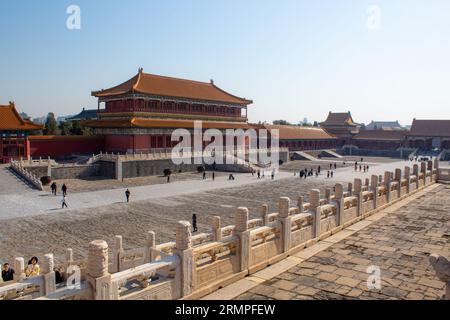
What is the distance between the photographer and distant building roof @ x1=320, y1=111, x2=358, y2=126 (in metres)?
83.4

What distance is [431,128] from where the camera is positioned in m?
72.6

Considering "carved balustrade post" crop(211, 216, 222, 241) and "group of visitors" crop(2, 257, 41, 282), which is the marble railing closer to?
"carved balustrade post" crop(211, 216, 222, 241)

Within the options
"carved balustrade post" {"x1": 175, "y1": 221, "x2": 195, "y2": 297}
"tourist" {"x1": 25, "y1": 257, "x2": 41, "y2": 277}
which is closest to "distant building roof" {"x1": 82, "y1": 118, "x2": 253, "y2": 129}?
"tourist" {"x1": 25, "y1": 257, "x2": 41, "y2": 277}

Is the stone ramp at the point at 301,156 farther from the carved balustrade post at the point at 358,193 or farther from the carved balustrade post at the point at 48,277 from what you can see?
the carved balustrade post at the point at 48,277

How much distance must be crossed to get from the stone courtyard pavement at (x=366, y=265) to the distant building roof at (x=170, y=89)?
109ft

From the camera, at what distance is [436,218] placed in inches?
567

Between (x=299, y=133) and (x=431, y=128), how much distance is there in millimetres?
26372

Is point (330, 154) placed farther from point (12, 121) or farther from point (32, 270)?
point (32, 270)

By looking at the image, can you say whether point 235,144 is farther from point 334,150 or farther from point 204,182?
point 334,150

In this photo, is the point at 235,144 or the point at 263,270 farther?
the point at 235,144

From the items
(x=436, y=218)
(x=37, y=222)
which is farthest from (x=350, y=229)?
(x=37, y=222)

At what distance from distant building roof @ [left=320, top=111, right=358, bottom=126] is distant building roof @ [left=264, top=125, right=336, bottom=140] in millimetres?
8524

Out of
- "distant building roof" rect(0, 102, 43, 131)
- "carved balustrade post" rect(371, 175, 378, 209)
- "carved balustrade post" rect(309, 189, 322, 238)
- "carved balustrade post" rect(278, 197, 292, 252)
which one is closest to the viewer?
"carved balustrade post" rect(278, 197, 292, 252)
